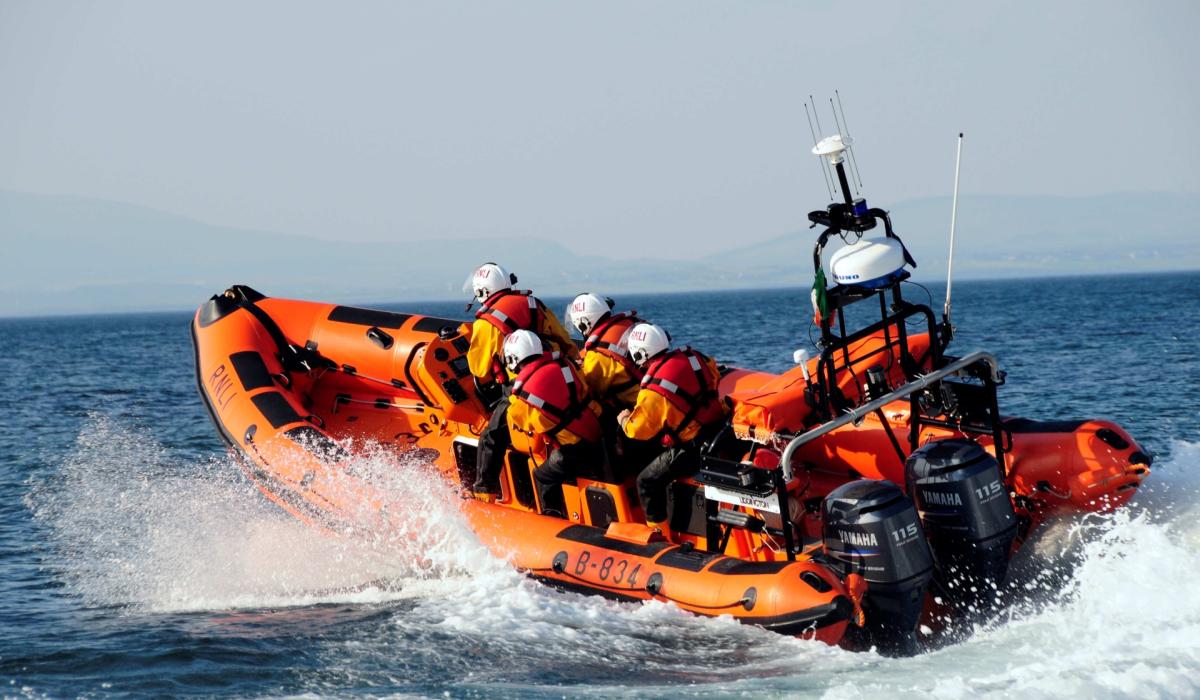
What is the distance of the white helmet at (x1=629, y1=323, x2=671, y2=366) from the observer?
5922 millimetres

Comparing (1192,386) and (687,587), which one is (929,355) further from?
(1192,386)

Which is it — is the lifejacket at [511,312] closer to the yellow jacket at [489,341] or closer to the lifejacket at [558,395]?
the yellow jacket at [489,341]

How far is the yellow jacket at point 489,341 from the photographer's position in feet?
23.3

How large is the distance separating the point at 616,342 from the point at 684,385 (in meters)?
0.95

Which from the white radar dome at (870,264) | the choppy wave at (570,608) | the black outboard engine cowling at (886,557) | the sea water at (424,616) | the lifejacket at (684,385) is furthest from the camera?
the lifejacket at (684,385)

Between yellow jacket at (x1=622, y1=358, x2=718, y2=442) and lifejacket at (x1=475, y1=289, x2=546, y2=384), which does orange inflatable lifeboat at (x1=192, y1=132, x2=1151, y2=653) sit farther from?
lifejacket at (x1=475, y1=289, x2=546, y2=384)

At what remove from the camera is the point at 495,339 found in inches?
278

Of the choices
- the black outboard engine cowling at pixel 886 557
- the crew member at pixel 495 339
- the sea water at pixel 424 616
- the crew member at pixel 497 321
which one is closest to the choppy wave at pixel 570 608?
the sea water at pixel 424 616

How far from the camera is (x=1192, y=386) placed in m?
12.8

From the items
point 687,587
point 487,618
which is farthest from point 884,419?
point 487,618

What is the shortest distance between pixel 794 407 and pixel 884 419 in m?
0.50

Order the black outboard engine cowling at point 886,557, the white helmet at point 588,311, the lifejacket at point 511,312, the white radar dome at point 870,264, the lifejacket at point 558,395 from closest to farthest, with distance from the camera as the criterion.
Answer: the black outboard engine cowling at point 886,557, the white radar dome at point 870,264, the lifejacket at point 558,395, the white helmet at point 588,311, the lifejacket at point 511,312

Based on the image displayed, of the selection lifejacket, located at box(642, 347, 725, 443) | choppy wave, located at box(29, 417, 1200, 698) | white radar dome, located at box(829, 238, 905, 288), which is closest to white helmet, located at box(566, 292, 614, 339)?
lifejacket, located at box(642, 347, 725, 443)

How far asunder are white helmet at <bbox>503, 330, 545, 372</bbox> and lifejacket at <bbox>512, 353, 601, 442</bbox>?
106 millimetres
